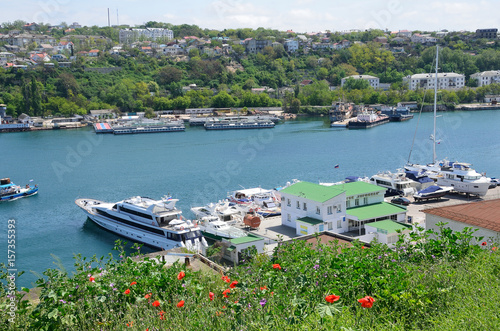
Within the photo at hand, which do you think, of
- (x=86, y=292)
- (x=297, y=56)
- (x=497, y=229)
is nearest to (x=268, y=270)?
(x=86, y=292)

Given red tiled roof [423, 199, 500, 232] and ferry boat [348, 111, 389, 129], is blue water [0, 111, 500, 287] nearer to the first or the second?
ferry boat [348, 111, 389, 129]

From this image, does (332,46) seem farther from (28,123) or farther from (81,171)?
(81,171)

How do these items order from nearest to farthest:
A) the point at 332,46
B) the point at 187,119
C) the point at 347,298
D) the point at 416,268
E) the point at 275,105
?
the point at 347,298, the point at 416,268, the point at 187,119, the point at 275,105, the point at 332,46

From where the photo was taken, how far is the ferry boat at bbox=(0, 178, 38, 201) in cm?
1534

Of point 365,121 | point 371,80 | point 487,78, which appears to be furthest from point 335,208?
point 487,78

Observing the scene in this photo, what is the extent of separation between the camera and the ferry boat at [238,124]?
3400cm

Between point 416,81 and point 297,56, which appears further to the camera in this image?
point 297,56

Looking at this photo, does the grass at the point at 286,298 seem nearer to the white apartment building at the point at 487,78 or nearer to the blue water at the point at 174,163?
the blue water at the point at 174,163

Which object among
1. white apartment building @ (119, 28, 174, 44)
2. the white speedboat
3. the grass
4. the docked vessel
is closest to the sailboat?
the docked vessel

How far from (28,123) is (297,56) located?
32721 mm

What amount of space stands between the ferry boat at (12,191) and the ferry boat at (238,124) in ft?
61.8

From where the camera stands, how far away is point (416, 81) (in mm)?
48750

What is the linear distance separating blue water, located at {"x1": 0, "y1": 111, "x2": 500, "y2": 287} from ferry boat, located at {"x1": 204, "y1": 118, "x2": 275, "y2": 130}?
979mm

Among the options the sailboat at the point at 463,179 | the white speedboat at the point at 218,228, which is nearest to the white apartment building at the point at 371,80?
the sailboat at the point at 463,179
